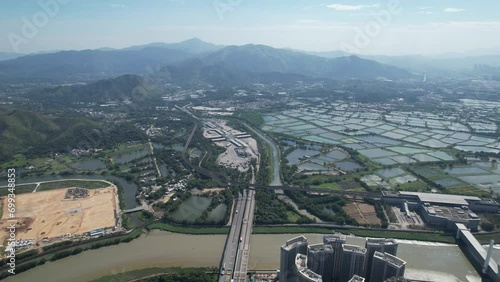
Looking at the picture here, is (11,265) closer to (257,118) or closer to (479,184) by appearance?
(479,184)

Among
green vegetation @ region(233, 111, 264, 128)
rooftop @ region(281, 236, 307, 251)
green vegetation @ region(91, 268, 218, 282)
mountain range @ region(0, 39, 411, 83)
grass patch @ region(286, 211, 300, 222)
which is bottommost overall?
green vegetation @ region(91, 268, 218, 282)

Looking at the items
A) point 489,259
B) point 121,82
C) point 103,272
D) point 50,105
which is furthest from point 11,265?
point 121,82

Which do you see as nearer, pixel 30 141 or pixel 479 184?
pixel 479 184

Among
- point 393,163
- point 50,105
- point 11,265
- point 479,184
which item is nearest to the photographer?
point 11,265

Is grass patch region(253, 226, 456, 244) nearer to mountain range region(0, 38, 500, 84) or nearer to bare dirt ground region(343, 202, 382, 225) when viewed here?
bare dirt ground region(343, 202, 382, 225)

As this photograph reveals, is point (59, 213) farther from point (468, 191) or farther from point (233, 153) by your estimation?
point (468, 191)

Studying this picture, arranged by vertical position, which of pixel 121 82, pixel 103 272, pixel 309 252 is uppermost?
pixel 121 82

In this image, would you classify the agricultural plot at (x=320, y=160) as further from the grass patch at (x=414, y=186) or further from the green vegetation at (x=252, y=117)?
the green vegetation at (x=252, y=117)

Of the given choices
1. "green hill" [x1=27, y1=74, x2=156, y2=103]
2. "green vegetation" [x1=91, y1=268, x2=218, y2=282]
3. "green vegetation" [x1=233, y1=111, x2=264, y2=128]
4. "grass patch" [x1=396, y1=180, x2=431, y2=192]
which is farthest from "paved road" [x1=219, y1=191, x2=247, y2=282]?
"green hill" [x1=27, y1=74, x2=156, y2=103]
